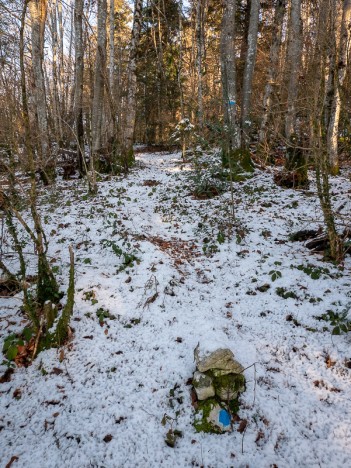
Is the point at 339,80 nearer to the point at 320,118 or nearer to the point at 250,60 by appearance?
the point at 320,118

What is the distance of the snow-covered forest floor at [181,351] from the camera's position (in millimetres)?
2469

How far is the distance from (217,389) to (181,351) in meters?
0.72

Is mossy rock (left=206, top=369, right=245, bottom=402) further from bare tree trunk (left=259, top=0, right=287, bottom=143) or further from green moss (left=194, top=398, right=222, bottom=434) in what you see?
bare tree trunk (left=259, top=0, right=287, bottom=143)

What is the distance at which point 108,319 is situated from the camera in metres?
3.89

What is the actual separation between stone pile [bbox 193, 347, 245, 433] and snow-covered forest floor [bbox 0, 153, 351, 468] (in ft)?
0.31

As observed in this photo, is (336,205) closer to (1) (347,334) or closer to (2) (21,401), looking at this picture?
(1) (347,334)

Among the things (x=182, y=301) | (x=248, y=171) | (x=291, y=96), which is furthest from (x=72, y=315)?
(x=291, y=96)

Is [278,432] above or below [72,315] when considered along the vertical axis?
below

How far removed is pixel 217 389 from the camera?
9.09ft

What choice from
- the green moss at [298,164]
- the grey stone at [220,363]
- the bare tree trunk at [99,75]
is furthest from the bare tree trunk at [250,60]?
the grey stone at [220,363]

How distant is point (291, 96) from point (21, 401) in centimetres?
1165

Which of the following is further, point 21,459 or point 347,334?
point 347,334

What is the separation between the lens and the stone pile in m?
2.62

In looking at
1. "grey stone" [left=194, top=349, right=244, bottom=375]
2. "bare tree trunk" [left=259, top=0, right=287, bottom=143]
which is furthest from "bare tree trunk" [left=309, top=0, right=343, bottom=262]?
"bare tree trunk" [left=259, top=0, right=287, bottom=143]
